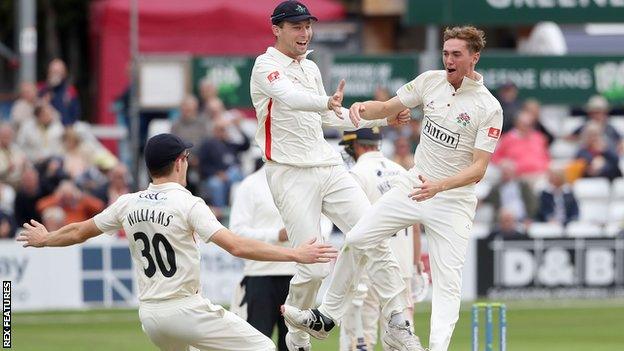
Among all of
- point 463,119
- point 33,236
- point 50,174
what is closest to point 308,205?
point 463,119

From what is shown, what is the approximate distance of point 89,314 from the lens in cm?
2205

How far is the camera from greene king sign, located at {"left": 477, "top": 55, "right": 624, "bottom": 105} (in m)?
24.0

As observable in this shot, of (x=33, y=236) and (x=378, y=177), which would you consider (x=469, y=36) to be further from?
(x=33, y=236)

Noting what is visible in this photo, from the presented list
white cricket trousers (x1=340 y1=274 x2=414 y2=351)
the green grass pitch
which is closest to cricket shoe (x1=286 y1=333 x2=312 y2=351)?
white cricket trousers (x1=340 y1=274 x2=414 y2=351)

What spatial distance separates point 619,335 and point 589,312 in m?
2.31

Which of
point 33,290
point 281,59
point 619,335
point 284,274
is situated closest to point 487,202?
point 619,335

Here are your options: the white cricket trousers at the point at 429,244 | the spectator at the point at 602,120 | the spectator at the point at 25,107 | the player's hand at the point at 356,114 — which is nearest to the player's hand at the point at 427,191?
the white cricket trousers at the point at 429,244

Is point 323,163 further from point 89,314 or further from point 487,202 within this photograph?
point 487,202

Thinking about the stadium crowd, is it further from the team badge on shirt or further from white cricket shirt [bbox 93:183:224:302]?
white cricket shirt [bbox 93:183:224:302]

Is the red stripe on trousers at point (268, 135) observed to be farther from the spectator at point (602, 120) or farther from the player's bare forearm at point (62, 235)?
the spectator at point (602, 120)

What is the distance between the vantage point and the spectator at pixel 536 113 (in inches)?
971

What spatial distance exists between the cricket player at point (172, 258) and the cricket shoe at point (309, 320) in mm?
1669

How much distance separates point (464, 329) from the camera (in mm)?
20812

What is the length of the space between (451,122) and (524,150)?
11.4 meters
